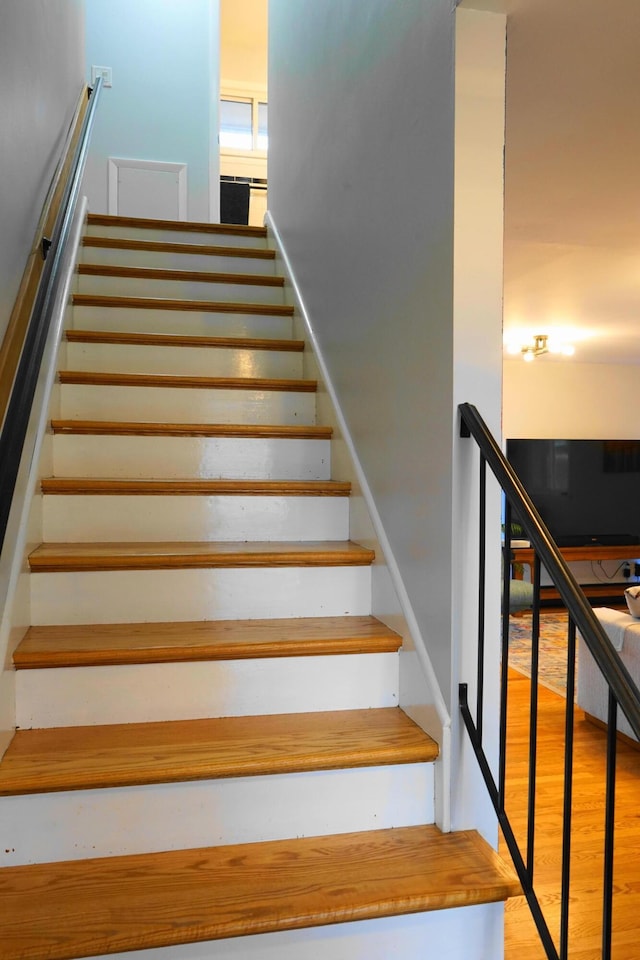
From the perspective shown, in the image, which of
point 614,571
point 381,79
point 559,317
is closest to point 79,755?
point 381,79

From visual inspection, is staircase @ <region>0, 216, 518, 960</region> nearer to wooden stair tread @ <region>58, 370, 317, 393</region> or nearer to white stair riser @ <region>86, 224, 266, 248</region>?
wooden stair tread @ <region>58, 370, 317, 393</region>

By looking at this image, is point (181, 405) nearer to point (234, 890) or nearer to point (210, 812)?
point (210, 812)

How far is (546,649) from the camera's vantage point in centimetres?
531

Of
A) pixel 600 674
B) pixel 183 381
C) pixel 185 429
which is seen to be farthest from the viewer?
pixel 600 674

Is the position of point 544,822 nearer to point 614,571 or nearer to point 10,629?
point 10,629

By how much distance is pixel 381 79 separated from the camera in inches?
82.3

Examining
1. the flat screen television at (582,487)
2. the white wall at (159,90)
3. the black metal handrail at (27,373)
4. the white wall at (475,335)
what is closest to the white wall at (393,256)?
the white wall at (475,335)

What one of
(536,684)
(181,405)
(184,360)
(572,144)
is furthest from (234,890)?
(572,144)

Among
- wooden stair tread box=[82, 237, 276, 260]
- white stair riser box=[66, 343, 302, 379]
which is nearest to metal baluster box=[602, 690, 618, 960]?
white stair riser box=[66, 343, 302, 379]

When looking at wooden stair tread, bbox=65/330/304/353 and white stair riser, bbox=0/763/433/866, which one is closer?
white stair riser, bbox=0/763/433/866

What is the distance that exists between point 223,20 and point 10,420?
22.8 feet

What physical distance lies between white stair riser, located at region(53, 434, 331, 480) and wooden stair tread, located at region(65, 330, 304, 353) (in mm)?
564

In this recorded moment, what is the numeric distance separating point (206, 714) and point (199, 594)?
36 centimetres

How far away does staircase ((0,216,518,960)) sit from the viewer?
136cm
